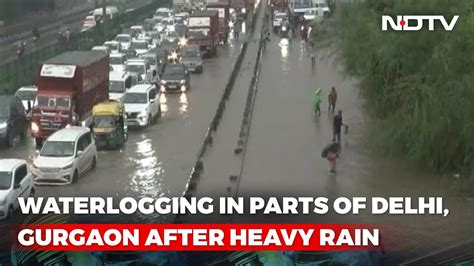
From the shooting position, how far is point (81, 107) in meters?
9.70

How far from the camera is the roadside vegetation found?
6.33m

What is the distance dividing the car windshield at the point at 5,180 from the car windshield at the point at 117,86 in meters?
5.66

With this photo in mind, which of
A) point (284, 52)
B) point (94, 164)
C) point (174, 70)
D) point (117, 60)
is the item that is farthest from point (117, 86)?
point (284, 52)

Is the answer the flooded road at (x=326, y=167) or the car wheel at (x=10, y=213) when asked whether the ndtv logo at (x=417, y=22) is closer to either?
the flooded road at (x=326, y=167)

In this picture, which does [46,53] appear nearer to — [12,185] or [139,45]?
[139,45]

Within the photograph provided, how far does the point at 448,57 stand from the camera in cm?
661

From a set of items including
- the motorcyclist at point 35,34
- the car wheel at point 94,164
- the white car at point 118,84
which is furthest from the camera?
the motorcyclist at point 35,34

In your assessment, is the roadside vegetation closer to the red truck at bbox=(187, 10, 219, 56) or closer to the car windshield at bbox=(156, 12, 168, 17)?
the red truck at bbox=(187, 10, 219, 56)

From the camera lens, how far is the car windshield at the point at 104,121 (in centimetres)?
898

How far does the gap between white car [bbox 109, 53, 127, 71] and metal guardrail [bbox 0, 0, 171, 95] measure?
76 centimetres

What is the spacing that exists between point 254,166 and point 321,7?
1012cm

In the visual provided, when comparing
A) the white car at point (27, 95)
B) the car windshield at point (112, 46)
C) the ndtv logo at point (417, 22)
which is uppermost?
the ndtv logo at point (417, 22)

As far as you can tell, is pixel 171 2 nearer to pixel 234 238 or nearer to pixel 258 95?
pixel 258 95

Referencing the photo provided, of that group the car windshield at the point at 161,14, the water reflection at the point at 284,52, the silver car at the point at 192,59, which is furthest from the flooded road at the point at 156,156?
the car windshield at the point at 161,14
